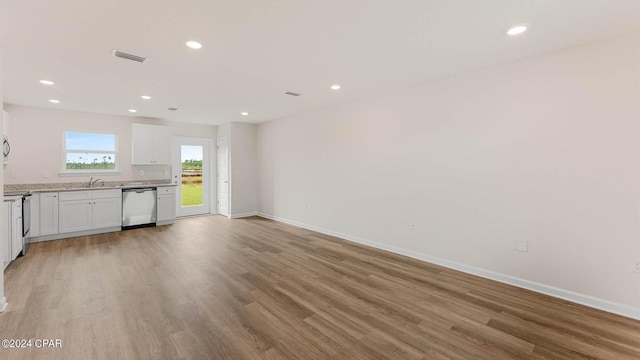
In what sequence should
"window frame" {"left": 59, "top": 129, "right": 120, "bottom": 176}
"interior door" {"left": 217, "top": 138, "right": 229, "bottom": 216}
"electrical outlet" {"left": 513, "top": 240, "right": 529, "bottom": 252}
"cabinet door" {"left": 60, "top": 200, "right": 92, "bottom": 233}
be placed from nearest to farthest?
1. "electrical outlet" {"left": 513, "top": 240, "right": 529, "bottom": 252}
2. "cabinet door" {"left": 60, "top": 200, "right": 92, "bottom": 233}
3. "window frame" {"left": 59, "top": 129, "right": 120, "bottom": 176}
4. "interior door" {"left": 217, "top": 138, "right": 229, "bottom": 216}

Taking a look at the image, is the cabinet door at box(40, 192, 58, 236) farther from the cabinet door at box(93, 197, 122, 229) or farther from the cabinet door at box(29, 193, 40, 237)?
the cabinet door at box(93, 197, 122, 229)

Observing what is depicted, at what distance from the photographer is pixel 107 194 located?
557 cm

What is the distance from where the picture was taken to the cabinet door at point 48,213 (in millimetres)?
4871

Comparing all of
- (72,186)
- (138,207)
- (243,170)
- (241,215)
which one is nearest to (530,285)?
(241,215)

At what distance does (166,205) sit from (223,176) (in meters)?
1.63

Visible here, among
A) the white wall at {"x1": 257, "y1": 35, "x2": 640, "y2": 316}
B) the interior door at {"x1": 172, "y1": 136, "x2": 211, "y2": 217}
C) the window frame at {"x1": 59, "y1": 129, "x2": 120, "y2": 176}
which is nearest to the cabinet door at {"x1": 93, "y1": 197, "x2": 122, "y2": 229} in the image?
the window frame at {"x1": 59, "y1": 129, "x2": 120, "y2": 176}

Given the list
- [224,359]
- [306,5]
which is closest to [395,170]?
[306,5]

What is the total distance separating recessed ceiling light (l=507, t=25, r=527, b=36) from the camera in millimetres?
2340

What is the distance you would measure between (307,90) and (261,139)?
3.38m

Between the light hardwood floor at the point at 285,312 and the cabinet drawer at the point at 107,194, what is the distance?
1644 mm

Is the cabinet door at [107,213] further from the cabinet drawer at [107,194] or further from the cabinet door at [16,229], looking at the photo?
the cabinet door at [16,229]

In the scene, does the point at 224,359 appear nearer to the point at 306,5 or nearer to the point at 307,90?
the point at 306,5

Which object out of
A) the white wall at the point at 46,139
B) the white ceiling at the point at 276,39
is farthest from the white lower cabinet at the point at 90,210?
the white ceiling at the point at 276,39

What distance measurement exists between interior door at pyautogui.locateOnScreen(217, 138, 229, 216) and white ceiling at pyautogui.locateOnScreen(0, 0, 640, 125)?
3251mm
